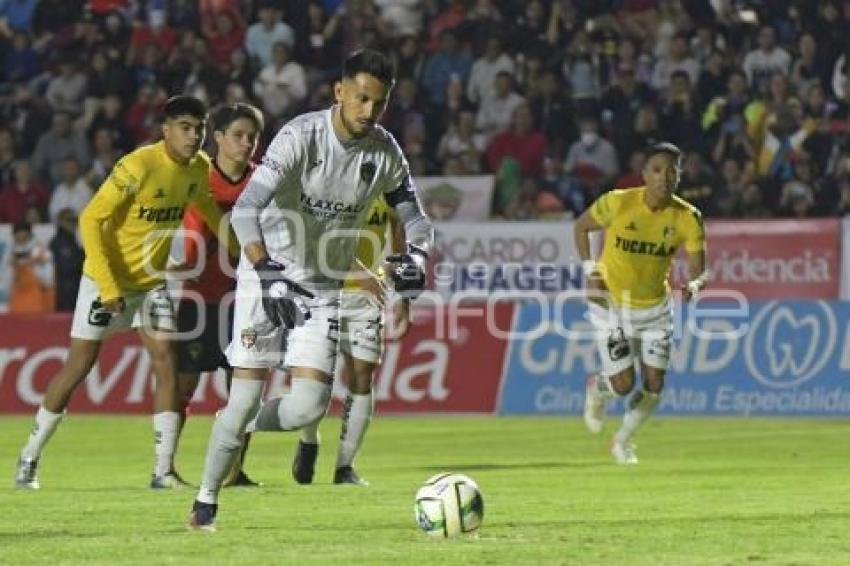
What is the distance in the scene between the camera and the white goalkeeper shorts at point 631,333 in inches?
669

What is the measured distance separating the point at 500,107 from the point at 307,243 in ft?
50.7

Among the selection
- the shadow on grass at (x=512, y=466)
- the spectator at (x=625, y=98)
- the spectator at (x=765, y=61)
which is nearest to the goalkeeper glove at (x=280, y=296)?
the shadow on grass at (x=512, y=466)

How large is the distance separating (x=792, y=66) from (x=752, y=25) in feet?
2.74

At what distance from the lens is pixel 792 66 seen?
2464 centimetres

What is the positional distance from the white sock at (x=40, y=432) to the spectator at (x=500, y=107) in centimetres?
1260

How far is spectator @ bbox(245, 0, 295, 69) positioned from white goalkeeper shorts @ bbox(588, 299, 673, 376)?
10916 mm

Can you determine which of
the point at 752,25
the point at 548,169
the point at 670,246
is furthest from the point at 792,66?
the point at 670,246

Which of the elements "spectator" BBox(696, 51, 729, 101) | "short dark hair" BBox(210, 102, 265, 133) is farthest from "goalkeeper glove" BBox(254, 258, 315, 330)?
"spectator" BBox(696, 51, 729, 101)

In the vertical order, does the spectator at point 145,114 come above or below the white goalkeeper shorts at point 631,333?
below

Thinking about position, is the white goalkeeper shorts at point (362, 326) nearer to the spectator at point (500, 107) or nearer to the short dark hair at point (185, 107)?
the short dark hair at point (185, 107)

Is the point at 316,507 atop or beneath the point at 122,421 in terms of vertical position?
atop

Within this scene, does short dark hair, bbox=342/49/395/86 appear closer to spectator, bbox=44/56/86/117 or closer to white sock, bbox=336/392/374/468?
white sock, bbox=336/392/374/468

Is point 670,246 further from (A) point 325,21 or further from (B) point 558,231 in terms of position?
(A) point 325,21

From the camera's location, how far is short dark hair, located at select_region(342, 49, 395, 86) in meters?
9.77
